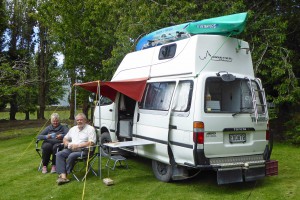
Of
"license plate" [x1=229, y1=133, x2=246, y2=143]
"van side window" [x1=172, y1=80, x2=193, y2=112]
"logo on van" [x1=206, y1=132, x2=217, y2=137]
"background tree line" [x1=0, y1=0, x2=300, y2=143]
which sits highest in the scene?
"background tree line" [x1=0, y1=0, x2=300, y2=143]

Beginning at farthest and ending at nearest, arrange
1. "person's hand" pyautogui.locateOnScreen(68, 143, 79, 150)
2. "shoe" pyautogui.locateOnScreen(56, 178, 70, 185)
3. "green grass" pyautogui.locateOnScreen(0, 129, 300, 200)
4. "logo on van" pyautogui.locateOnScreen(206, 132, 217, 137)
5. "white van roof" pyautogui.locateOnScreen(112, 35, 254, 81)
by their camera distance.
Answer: "person's hand" pyautogui.locateOnScreen(68, 143, 79, 150)
"shoe" pyautogui.locateOnScreen(56, 178, 70, 185)
"white van roof" pyautogui.locateOnScreen(112, 35, 254, 81)
"green grass" pyautogui.locateOnScreen(0, 129, 300, 200)
"logo on van" pyautogui.locateOnScreen(206, 132, 217, 137)

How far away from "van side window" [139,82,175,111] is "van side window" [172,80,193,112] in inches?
7.9

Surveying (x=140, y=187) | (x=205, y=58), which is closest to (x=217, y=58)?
(x=205, y=58)

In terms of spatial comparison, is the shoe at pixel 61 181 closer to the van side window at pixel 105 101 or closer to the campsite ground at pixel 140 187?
the campsite ground at pixel 140 187

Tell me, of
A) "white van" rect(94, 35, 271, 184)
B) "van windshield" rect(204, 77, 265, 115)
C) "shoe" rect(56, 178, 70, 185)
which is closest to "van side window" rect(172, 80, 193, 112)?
"white van" rect(94, 35, 271, 184)

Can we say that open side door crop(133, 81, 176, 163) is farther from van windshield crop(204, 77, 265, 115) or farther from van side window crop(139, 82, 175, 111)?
van windshield crop(204, 77, 265, 115)

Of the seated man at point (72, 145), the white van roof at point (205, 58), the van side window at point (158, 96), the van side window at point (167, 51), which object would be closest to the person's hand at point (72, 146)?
the seated man at point (72, 145)

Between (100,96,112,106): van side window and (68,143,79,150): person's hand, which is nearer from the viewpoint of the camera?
(68,143,79,150): person's hand

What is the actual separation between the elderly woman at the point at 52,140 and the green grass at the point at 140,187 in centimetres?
32

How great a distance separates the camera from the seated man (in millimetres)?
6852

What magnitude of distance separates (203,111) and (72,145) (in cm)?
283

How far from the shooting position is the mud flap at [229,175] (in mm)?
5707

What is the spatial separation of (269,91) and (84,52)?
7.43 meters

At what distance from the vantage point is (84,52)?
48.1 feet
